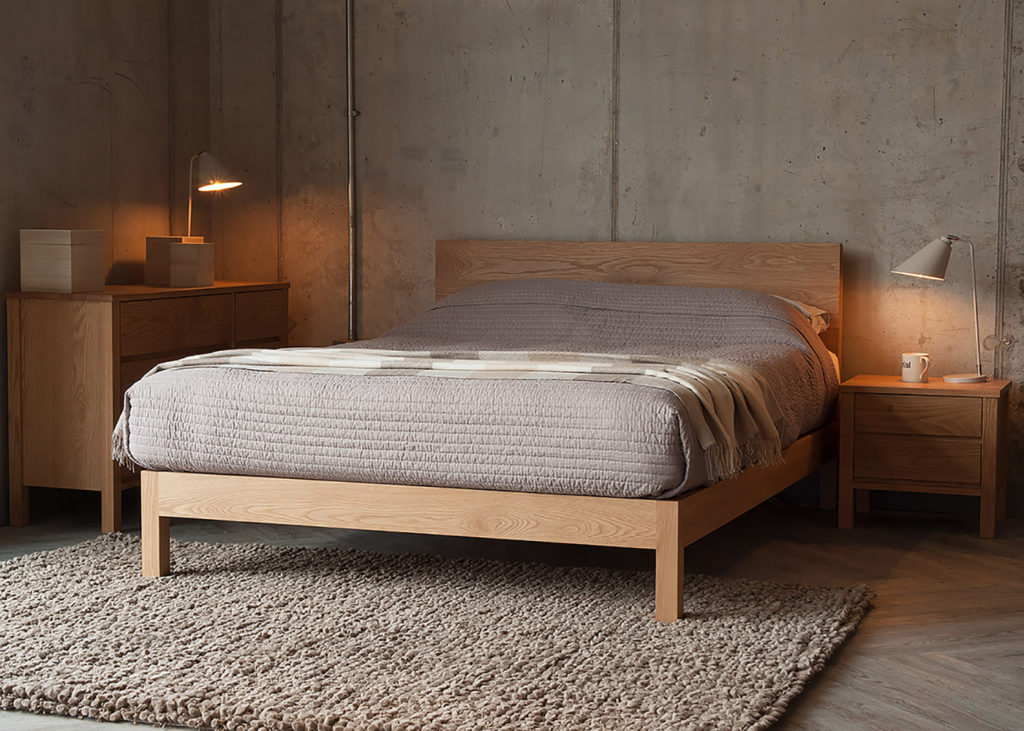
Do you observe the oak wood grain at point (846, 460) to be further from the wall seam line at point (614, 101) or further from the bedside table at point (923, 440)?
the wall seam line at point (614, 101)

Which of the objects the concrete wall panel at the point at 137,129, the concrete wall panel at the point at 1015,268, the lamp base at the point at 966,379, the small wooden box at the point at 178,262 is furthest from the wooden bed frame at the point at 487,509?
the concrete wall panel at the point at 137,129

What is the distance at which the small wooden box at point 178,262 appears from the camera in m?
4.76

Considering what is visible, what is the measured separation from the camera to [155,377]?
11.5 feet

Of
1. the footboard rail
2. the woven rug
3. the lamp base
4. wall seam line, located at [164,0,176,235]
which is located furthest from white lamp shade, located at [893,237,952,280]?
wall seam line, located at [164,0,176,235]

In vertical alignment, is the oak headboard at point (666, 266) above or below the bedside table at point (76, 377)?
above

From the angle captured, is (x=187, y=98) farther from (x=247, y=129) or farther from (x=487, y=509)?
(x=487, y=509)

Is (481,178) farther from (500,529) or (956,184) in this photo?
(500,529)

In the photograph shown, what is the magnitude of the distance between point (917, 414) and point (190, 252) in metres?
2.70

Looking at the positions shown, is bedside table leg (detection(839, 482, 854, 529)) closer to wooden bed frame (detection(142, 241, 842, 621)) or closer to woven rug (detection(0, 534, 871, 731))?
wooden bed frame (detection(142, 241, 842, 621))

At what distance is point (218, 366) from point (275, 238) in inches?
81.7

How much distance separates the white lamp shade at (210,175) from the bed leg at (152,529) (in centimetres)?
177

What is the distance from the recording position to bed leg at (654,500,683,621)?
300cm

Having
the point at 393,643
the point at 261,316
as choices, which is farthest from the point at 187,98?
the point at 393,643

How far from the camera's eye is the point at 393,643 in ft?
9.45
